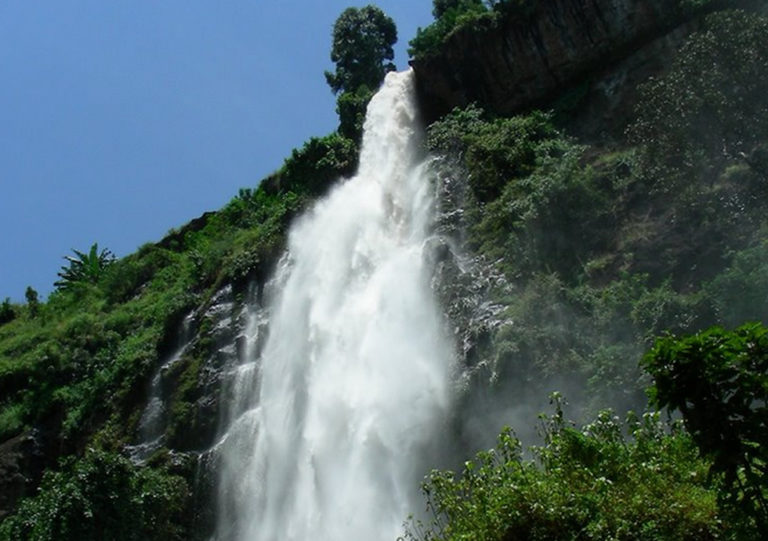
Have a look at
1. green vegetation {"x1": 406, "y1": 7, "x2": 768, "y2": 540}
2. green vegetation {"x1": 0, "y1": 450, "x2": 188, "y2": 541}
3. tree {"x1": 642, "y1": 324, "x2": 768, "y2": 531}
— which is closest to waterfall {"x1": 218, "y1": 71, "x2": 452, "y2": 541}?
green vegetation {"x1": 406, "y1": 7, "x2": 768, "y2": 540}

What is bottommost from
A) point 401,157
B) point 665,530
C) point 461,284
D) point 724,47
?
point 665,530

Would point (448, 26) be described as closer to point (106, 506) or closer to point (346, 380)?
point (346, 380)

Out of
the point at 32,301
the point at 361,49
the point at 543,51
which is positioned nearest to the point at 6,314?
the point at 32,301

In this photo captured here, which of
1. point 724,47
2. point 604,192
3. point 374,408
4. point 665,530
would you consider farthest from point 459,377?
point 665,530

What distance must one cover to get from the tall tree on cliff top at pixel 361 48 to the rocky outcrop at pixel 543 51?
9.36 m

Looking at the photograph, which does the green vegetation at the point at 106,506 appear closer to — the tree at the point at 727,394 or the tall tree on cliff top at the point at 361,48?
the tree at the point at 727,394

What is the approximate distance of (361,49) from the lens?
39.6 m

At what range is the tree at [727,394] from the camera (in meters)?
8.88

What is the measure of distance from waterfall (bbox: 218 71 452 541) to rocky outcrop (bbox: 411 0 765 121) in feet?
8.00

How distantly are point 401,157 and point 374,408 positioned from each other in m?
10.3

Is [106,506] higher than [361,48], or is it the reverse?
[361,48]

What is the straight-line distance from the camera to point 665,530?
9680 millimetres

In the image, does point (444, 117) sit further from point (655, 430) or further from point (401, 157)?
point (655, 430)

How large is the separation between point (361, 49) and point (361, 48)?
4 centimetres
